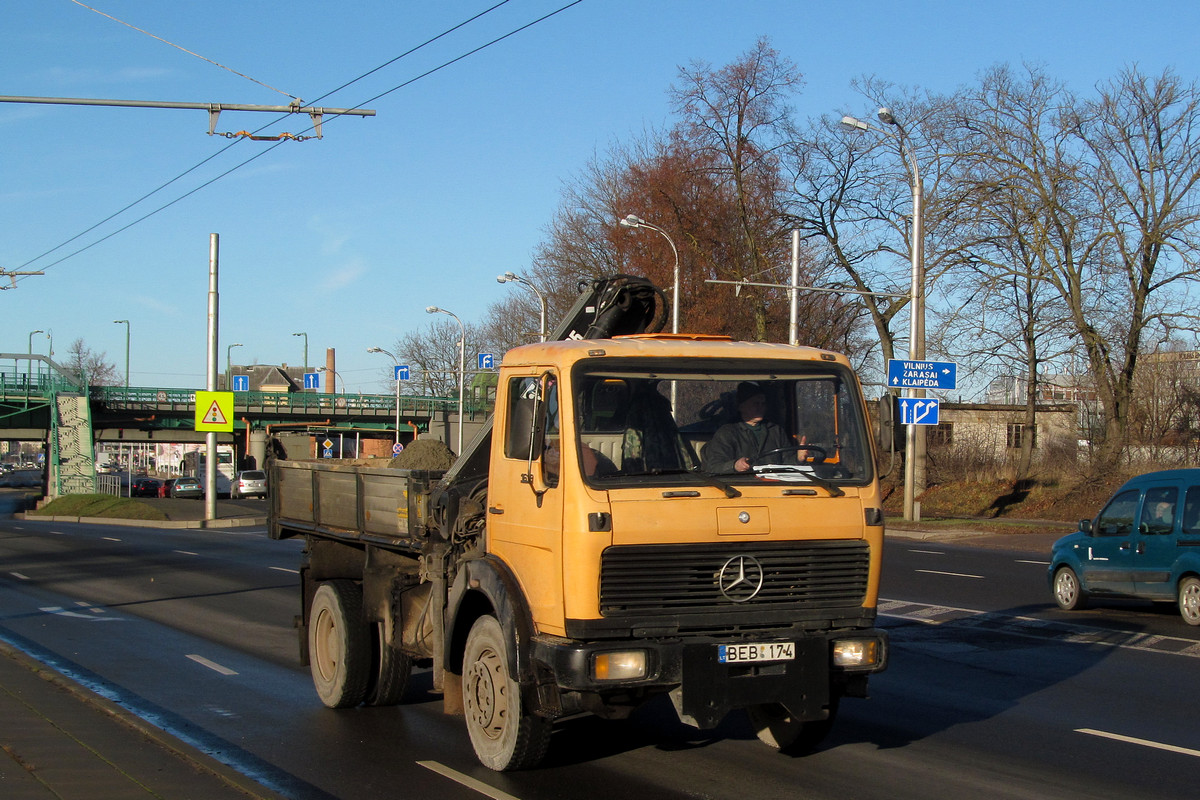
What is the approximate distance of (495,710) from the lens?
6.31 m

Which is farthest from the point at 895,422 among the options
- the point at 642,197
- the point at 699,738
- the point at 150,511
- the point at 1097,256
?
the point at 642,197

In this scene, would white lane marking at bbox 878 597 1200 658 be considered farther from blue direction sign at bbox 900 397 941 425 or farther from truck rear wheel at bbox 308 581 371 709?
blue direction sign at bbox 900 397 941 425

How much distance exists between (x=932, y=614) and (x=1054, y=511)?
67.5ft

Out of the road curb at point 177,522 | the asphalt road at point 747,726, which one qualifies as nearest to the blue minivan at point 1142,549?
the asphalt road at point 747,726

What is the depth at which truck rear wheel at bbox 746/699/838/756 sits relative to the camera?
22.2 feet

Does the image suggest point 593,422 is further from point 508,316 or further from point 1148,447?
point 508,316

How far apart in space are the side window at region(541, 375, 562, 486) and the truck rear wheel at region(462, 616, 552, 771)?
94cm

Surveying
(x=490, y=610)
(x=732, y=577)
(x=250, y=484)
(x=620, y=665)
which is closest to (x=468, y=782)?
(x=490, y=610)

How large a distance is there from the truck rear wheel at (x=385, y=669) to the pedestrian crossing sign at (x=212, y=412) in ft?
74.7

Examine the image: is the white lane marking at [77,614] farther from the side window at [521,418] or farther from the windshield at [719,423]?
the windshield at [719,423]

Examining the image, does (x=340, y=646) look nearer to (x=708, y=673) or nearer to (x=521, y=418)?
(x=521, y=418)

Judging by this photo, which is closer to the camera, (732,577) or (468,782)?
(732,577)

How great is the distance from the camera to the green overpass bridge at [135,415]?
2002 inches

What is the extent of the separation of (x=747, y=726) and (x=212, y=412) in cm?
2497
